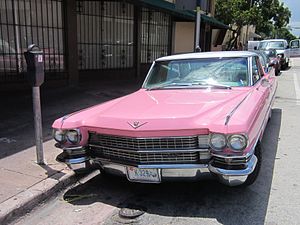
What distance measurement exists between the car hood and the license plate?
0.44 metres

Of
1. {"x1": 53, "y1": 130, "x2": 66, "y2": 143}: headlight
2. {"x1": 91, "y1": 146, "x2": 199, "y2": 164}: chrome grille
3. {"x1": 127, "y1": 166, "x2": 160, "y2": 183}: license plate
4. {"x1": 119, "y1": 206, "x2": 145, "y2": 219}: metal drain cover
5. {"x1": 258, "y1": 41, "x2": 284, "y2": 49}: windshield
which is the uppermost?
{"x1": 258, "y1": 41, "x2": 284, "y2": 49}: windshield

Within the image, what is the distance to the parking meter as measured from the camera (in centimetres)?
422

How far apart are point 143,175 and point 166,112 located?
28.0 inches

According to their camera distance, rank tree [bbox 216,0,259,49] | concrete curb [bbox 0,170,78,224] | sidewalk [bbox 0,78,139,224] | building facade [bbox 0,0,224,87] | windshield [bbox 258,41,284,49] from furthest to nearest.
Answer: tree [bbox 216,0,259,49] < windshield [bbox 258,41,284,49] < building facade [bbox 0,0,224,87] < sidewalk [bbox 0,78,139,224] < concrete curb [bbox 0,170,78,224]

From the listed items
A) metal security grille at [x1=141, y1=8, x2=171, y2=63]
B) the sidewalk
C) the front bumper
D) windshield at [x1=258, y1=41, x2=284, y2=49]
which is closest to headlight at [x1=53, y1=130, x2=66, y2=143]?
the front bumper

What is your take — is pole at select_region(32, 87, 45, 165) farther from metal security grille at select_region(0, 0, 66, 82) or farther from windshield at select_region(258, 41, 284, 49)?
windshield at select_region(258, 41, 284, 49)

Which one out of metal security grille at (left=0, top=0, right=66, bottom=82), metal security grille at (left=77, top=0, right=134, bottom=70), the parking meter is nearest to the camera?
the parking meter

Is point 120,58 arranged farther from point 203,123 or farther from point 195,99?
point 203,123

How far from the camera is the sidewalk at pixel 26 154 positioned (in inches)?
146

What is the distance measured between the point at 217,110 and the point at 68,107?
16.2 ft

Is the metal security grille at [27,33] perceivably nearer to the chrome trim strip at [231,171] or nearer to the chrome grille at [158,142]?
the chrome grille at [158,142]

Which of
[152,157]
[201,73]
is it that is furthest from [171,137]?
[201,73]

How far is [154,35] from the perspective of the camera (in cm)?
1519

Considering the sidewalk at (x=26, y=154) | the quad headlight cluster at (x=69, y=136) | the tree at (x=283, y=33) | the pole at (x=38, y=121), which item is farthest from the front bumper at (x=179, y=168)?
the tree at (x=283, y=33)
